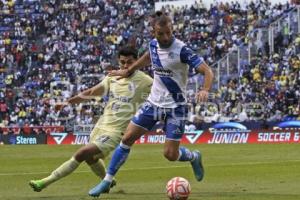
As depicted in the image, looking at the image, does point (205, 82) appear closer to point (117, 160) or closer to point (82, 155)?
point (117, 160)

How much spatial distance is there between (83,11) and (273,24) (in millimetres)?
15908

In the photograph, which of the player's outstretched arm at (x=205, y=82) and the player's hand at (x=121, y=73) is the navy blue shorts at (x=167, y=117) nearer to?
the player's hand at (x=121, y=73)

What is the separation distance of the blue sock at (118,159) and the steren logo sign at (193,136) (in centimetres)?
2709

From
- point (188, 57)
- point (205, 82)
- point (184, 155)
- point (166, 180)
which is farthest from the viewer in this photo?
point (166, 180)

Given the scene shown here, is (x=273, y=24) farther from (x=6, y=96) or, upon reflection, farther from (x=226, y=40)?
Answer: (x=6, y=96)

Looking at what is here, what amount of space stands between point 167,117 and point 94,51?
41.5 metres

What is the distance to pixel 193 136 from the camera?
4038 centimetres

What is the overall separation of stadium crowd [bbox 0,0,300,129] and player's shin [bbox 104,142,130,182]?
2890 centimetres

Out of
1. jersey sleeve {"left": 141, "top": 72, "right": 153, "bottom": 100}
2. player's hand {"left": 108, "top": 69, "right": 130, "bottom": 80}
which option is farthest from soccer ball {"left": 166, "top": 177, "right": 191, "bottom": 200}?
jersey sleeve {"left": 141, "top": 72, "right": 153, "bottom": 100}

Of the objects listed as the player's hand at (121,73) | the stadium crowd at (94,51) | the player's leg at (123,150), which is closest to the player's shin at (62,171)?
the player's leg at (123,150)

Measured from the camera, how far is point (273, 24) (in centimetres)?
4919

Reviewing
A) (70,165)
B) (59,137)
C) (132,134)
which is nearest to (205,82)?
(132,134)

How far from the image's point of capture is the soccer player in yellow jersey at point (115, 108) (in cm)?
1360

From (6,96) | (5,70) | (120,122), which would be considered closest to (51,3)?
(5,70)
